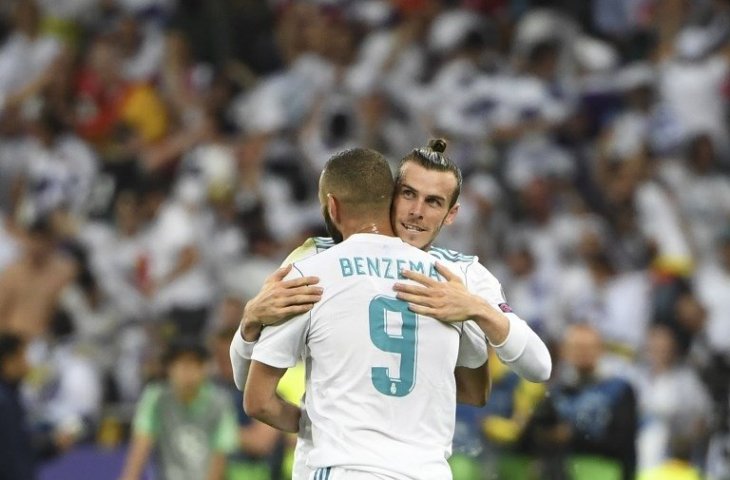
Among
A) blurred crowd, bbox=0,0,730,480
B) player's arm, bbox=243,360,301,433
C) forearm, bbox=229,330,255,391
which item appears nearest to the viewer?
player's arm, bbox=243,360,301,433

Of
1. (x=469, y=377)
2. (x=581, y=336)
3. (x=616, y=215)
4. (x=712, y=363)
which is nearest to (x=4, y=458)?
(x=581, y=336)

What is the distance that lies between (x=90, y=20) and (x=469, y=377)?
10.8m

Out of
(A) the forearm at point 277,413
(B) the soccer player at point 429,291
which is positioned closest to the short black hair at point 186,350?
(B) the soccer player at point 429,291

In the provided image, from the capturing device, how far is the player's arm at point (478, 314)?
4.68 meters

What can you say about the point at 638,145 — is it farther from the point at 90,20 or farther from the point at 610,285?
the point at 90,20

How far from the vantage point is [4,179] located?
1343cm

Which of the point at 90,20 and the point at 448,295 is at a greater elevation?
the point at 90,20

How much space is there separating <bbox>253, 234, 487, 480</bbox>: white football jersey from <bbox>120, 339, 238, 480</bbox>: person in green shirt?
4145 mm

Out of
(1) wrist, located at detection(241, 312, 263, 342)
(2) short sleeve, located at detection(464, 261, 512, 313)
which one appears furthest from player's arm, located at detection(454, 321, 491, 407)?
(1) wrist, located at detection(241, 312, 263, 342)

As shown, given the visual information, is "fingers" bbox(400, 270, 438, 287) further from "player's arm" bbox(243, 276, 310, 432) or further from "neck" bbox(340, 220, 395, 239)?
"player's arm" bbox(243, 276, 310, 432)

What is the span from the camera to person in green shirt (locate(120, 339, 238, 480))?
347 inches

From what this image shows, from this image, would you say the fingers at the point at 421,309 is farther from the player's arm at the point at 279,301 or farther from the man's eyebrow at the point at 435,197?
the man's eyebrow at the point at 435,197

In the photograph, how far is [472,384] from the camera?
203 inches

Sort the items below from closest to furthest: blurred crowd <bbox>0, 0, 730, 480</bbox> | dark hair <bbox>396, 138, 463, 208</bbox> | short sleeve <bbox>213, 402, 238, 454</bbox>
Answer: dark hair <bbox>396, 138, 463, 208</bbox> → short sleeve <bbox>213, 402, 238, 454</bbox> → blurred crowd <bbox>0, 0, 730, 480</bbox>
